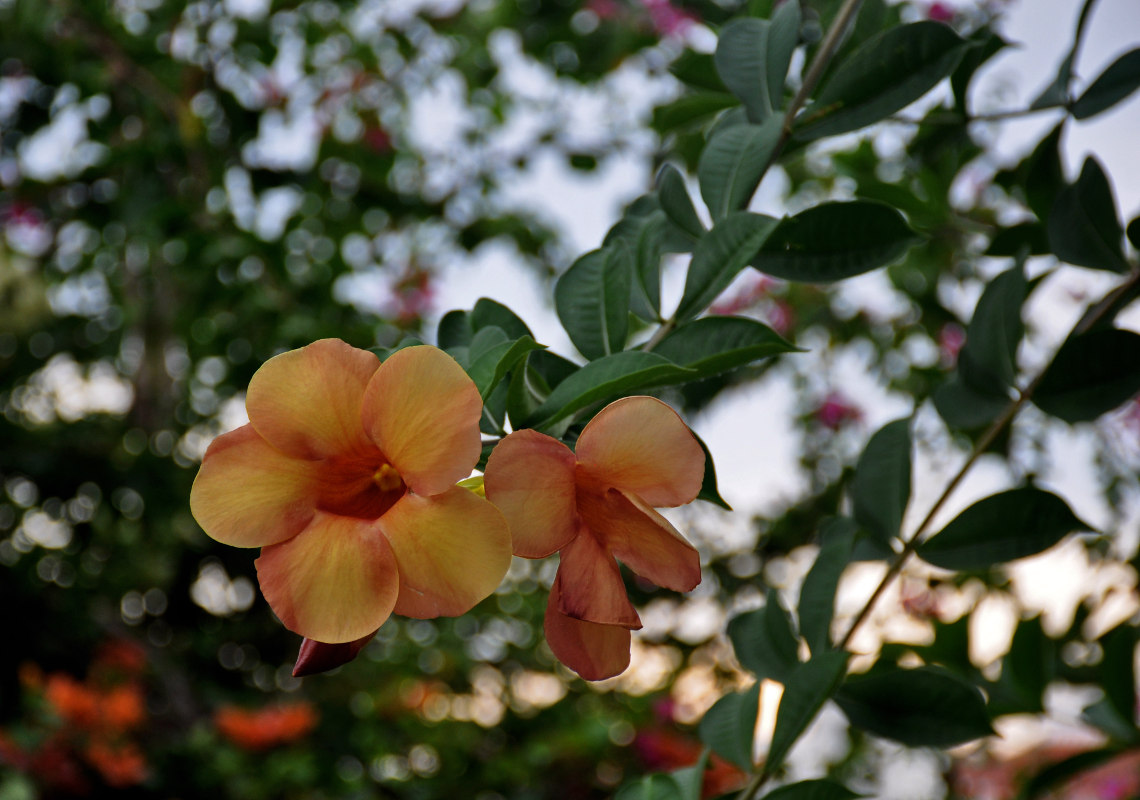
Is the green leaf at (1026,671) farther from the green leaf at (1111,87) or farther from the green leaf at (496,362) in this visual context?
the green leaf at (496,362)

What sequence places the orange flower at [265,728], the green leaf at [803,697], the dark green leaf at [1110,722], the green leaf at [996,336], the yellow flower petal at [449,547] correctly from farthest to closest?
the orange flower at [265,728], the dark green leaf at [1110,722], the green leaf at [996,336], the green leaf at [803,697], the yellow flower petal at [449,547]

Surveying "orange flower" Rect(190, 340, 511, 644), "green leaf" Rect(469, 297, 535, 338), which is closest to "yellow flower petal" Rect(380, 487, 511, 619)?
"orange flower" Rect(190, 340, 511, 644)

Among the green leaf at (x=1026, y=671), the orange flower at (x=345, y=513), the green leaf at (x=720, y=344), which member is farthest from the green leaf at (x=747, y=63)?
the green leaf at (x=1026, y=671)

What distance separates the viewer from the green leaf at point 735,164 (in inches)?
14.5

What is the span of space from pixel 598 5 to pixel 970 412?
1.66 metres

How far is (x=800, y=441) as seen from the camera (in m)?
2.37

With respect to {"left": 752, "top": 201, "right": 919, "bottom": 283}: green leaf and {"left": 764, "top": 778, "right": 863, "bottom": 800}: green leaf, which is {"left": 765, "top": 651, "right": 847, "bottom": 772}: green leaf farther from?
{"left": 752, "top": 201, "right": 919, "bottom": 283}: green leaf

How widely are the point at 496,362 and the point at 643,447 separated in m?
0.06

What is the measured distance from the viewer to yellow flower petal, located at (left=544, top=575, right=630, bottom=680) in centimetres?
28

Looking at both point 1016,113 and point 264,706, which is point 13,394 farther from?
point 1016,113

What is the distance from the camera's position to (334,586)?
0.82 ft

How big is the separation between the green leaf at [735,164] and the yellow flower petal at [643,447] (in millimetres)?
150

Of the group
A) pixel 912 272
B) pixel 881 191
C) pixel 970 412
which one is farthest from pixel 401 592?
pixel 912 272

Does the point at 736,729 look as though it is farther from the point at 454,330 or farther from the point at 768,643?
the point at 454,330
